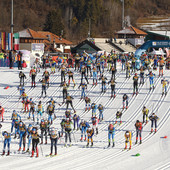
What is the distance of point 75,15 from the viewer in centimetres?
12438

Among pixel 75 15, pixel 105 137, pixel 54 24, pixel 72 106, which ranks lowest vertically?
pixel 105 137

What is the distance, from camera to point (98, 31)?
403ft

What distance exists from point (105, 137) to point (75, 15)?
99540mm

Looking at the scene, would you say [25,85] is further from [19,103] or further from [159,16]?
[159,16]

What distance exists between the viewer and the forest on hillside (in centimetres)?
11638

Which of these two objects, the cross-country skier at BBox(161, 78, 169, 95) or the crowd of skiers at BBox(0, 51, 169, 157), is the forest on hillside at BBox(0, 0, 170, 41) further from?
the cross-country skier at BBox(161, 78, 169, 95)

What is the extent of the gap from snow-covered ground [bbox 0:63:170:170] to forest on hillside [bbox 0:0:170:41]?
6731 centimetres

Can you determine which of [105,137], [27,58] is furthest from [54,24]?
[105,137]

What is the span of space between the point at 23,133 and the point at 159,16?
121 m

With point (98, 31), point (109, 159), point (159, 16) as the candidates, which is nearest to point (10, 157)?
point (109, 159)

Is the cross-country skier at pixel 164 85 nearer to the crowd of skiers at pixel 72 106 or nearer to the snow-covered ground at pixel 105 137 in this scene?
the crowd of skiers at pixel 72 106

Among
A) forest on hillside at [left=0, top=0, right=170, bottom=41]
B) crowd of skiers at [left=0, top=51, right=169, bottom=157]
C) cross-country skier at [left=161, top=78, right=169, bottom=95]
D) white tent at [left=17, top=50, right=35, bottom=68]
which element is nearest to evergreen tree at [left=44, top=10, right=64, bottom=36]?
forest on hillside at [left=0, top=0, right=170, bottom=41]

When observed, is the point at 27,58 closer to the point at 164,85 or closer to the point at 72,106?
the point at 72,106

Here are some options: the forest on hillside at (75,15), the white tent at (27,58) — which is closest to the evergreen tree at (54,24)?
the forest on hillside at (75,15)
